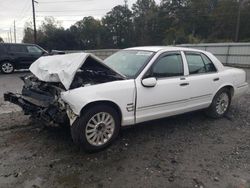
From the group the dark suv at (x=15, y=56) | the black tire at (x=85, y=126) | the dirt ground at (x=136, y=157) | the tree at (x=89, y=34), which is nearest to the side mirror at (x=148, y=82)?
the black tire at (x=85, y=126)

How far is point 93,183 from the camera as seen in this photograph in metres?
3.24

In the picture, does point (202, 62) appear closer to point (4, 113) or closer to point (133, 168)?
point (133, 168)

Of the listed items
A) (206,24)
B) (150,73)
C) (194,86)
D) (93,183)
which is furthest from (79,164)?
(206,24)

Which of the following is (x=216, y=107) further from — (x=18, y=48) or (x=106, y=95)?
(x=18, y=48)

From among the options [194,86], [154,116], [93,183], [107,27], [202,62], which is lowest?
[93,183]

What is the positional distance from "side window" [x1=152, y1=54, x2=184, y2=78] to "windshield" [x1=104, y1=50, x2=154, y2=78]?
0.74 feet

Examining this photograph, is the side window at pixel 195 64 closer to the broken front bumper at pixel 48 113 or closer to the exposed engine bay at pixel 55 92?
the exposed engine bay at pixel 55 92

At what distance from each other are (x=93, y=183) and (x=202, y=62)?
11.5 feet

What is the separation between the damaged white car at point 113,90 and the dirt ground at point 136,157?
391mm

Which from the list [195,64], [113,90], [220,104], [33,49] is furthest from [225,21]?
[113,90]

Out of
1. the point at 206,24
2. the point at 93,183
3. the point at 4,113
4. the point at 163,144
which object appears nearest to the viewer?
the point at 93,183

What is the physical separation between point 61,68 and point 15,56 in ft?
36.6

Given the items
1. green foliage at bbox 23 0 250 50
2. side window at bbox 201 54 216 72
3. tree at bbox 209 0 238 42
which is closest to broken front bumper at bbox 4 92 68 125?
side window at bbox 201 54 216 72

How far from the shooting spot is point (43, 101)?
4.16m
